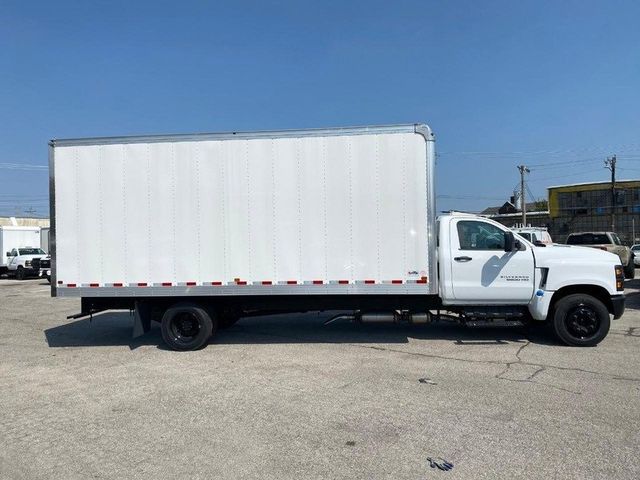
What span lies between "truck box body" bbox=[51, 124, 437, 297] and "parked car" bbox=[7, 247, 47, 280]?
75.2 ft

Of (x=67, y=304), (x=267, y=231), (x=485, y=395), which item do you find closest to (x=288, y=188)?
(x=267, y=231)

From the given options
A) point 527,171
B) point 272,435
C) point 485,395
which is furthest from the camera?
point 527,171

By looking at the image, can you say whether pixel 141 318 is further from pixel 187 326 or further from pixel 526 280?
pixel 526 280

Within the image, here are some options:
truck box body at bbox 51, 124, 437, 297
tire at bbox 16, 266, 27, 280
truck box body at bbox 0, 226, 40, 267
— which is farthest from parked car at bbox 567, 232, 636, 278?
truck box body at bbox 0, 226, 40, 267

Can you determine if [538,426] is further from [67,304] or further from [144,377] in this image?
[67,304]

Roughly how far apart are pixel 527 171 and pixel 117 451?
5423 centimetres

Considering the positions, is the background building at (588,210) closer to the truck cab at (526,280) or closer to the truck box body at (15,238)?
the truck box body at (15,238)

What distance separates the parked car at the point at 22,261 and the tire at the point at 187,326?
76.4 feet

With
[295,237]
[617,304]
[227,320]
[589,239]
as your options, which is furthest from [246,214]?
[589,239]

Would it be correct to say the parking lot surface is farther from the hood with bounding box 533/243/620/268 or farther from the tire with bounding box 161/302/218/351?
the hood with bounding box 533/243/620/268

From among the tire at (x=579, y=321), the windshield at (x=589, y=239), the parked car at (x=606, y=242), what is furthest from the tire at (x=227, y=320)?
the windshield at (x=589, y=239)

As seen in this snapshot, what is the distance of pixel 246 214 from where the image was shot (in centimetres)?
798

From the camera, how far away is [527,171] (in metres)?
52.8

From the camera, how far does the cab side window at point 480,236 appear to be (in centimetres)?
817
